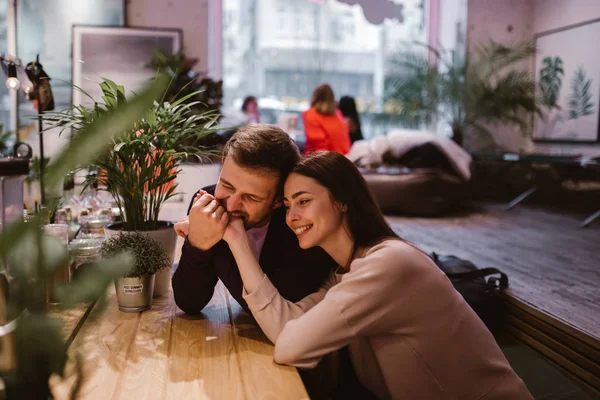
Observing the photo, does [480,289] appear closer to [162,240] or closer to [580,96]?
[162,240]

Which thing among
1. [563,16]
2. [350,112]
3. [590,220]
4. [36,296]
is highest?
[563,16]

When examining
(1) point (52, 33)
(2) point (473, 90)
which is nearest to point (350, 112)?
(2) point (473, 90)

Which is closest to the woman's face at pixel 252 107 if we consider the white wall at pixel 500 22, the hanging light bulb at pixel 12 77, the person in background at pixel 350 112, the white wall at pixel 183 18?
the white wall at pixel 183 18

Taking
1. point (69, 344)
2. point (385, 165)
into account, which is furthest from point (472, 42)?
point (69, 344)

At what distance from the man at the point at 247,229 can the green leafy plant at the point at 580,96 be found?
637 cm

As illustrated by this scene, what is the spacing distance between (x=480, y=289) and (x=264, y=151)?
1.87 metres

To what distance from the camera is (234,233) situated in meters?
1.44

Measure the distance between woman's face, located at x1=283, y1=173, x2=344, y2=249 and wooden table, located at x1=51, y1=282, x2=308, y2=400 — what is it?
0.89ft

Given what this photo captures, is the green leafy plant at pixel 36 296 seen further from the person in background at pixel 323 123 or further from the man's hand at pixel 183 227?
the person in background at pixel 323 123

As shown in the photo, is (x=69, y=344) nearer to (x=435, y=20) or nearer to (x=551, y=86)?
(x=551, y=86)

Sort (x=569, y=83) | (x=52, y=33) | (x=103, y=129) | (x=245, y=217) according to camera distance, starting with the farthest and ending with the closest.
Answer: (x=569, y=83) → (x=52, y=33) → (x=245, y=217) → (x=103, y=129)

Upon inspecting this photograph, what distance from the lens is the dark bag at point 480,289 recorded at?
9.51 ft

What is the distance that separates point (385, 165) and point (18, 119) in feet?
13.9

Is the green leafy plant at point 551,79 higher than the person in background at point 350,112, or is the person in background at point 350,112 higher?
the green leafy plant at point 551,79
